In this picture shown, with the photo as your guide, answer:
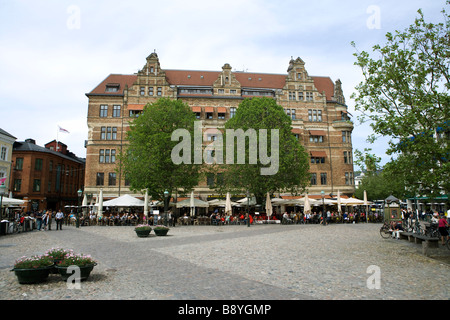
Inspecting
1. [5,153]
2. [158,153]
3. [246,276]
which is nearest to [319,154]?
[158,153]

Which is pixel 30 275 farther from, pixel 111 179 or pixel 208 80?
pixel 208 80

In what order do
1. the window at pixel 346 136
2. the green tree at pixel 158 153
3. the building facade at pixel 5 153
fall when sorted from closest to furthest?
the green tree at pixel 158 153, the building facade at pixel 5 153, the window at pixel 346 136

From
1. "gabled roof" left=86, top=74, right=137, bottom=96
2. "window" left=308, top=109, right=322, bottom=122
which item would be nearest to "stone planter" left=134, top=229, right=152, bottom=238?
"gabled roof" left=86, top=74, right=137, bottom=96

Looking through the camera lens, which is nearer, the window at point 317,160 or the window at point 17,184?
the window at point 317,160

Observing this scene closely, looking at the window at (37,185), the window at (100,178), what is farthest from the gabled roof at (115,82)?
the window at (37,185)

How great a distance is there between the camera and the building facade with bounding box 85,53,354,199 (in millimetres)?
43375

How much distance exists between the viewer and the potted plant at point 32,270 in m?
7.34

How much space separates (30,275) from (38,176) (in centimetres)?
4936

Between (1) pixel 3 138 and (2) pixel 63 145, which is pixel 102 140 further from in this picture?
(2) pixel 63 145

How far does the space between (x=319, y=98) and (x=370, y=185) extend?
2762 cm

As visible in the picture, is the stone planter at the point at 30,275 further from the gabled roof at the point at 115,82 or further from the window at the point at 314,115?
the window at the point at 314,115

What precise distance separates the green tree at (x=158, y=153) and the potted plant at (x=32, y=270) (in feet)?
73.6

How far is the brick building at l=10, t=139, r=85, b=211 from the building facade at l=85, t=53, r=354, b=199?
12.6 meters

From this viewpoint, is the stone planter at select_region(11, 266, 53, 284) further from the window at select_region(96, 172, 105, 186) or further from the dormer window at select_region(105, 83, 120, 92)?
the dormer window at select_region(105, 83, 120, 92)
